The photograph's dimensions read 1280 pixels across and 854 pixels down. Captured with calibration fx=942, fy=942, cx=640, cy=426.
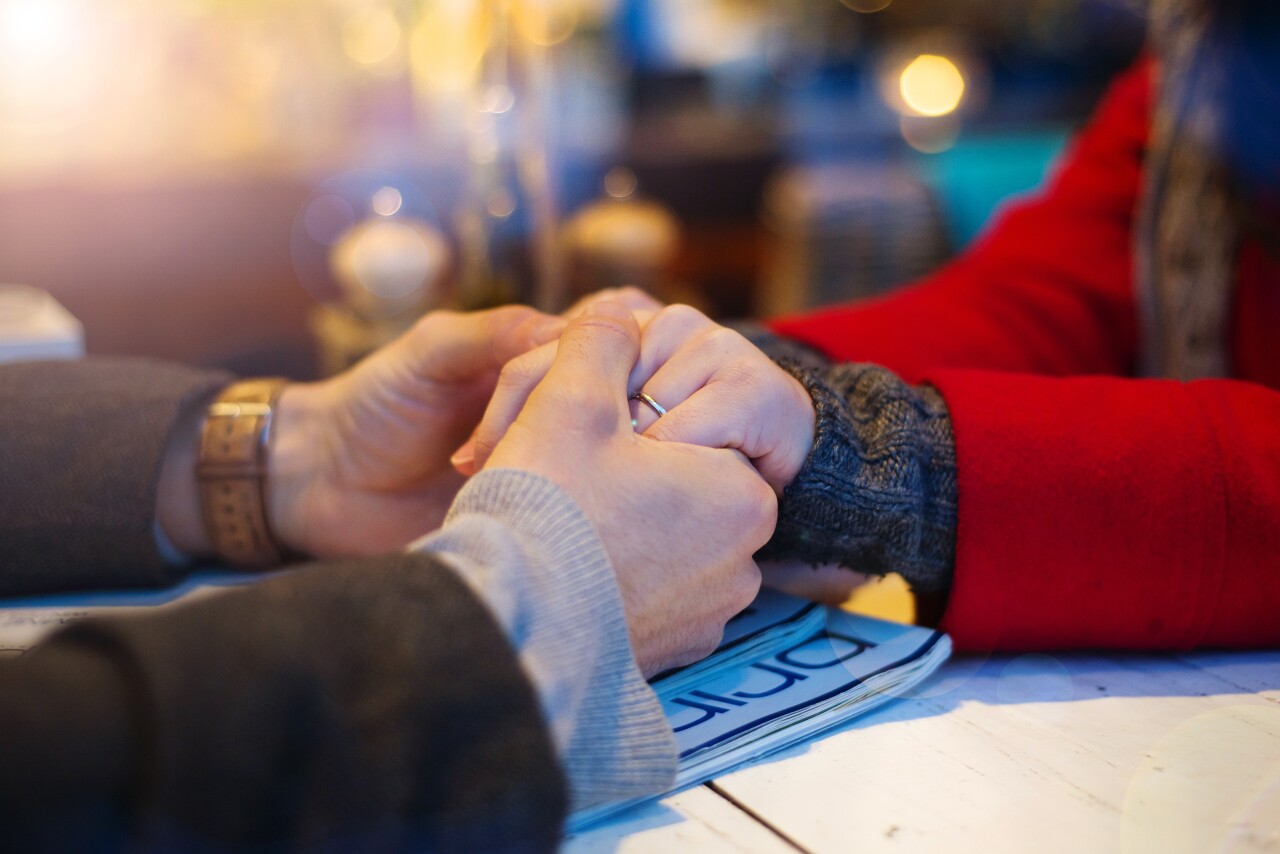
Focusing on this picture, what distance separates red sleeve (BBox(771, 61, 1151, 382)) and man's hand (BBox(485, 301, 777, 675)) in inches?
12.4

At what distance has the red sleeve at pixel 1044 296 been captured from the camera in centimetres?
81

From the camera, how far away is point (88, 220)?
82.7 inches

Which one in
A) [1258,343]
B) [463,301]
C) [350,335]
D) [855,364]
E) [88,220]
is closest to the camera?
[855,364]

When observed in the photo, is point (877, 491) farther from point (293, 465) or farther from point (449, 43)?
point (449, 43)

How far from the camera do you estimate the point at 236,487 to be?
64 cm

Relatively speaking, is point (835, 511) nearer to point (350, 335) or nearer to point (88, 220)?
point (350, 335)

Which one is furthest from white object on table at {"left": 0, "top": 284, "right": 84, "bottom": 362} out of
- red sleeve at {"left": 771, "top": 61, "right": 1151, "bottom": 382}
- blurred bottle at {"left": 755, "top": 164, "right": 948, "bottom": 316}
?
blurred bottle at {"left": 755, "top": 164, "right": 948, "bottom": 316}

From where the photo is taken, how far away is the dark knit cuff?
51 cm

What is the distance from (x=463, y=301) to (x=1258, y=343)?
0.80m

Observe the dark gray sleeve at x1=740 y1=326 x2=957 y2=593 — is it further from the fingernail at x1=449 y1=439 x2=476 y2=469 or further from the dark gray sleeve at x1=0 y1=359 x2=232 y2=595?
the dark gray sleeve at x1=0 y1=359 x2=232 y2=595

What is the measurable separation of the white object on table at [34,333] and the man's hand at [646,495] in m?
0.52

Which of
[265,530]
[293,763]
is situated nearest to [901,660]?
[293,763]

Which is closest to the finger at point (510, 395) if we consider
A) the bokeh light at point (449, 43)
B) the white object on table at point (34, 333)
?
the white object on table at point (34, 333)

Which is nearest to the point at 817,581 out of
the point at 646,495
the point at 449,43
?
the point at 646,495
